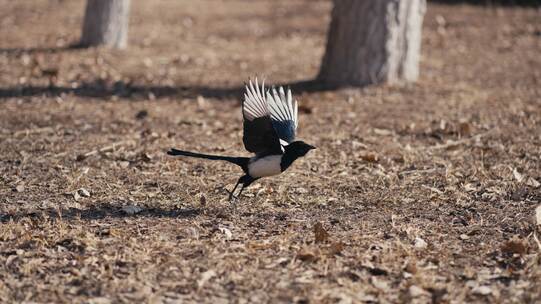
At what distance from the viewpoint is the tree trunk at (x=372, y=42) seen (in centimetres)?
762

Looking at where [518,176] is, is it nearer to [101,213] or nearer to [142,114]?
[101,213]

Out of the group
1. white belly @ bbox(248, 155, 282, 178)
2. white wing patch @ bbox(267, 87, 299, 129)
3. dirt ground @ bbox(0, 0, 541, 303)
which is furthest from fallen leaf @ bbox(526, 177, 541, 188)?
white belly @ bbox(248, 155, 282, 178)

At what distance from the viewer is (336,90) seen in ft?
25.8

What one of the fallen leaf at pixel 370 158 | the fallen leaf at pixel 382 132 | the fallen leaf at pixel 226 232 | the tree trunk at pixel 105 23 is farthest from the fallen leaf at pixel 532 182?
the tree trunk at pixel 105 23

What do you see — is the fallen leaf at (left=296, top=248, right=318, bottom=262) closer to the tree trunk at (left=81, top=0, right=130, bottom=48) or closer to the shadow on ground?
the shadow on ground

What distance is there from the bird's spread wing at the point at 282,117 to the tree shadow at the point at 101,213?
0.66 meters

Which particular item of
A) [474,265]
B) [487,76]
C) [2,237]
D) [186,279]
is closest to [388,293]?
[474,265]

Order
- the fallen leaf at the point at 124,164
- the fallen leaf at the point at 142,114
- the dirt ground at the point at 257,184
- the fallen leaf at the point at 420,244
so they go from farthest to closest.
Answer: the fallen leaf at the point at 142,114 → the fallen leaf at the point at 124,164 → the fallen leaf at the point at 420,244 → the dirt ground at the point at 257,184

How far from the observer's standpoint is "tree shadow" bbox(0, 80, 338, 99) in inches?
299

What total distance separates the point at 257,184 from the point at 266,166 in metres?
0.81

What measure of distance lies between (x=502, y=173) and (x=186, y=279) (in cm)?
270

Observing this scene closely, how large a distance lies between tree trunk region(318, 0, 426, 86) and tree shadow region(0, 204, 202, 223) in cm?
365

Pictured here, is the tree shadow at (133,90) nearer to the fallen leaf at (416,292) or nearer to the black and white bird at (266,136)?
the black and white bird at (266,136)

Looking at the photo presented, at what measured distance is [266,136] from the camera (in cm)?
436
